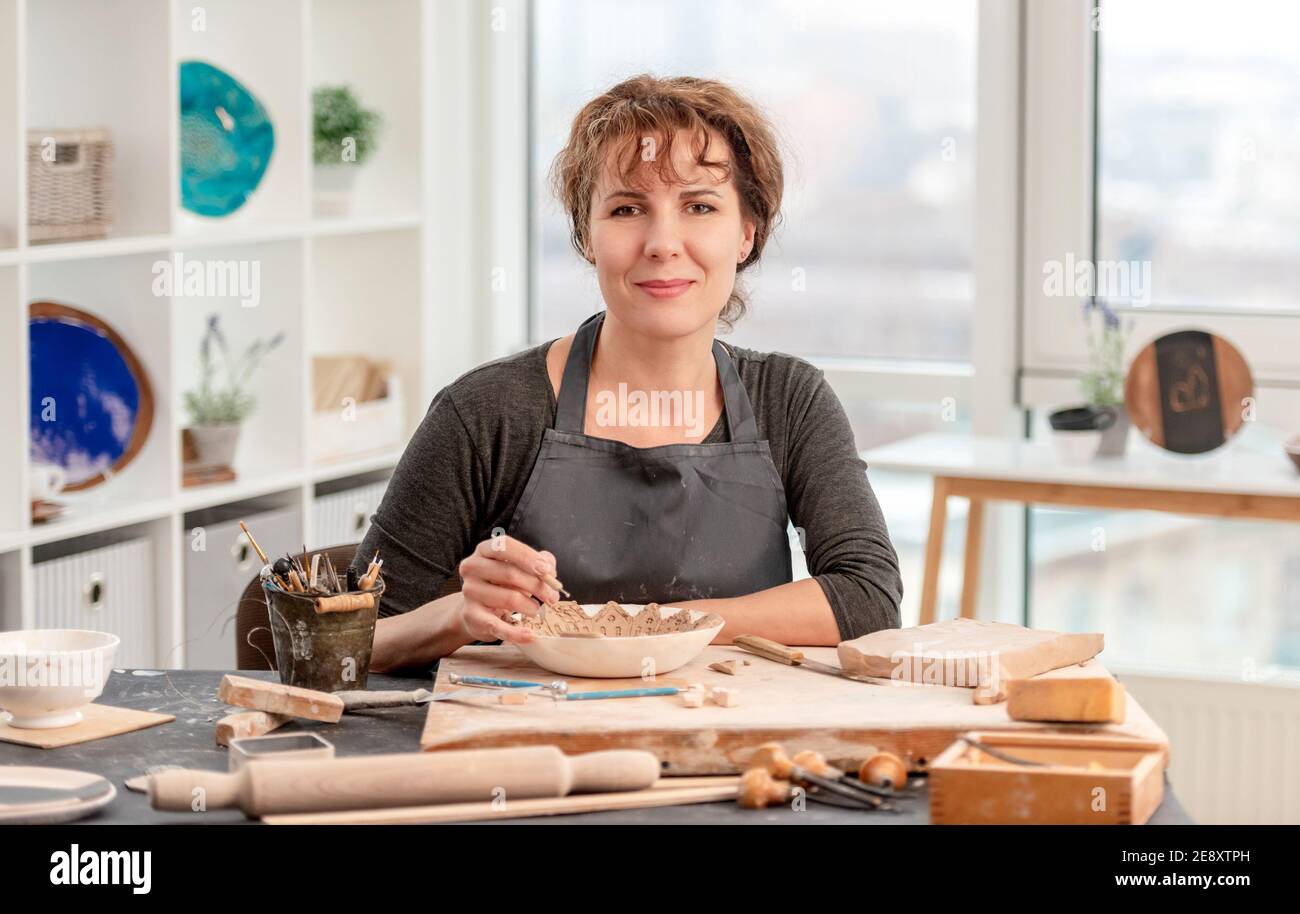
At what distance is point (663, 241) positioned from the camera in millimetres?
1979

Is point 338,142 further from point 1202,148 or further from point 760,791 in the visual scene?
point 760,791

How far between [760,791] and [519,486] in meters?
0.77

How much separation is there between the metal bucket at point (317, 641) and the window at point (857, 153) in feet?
7.30

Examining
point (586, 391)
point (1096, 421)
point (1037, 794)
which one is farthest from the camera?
point (1096, 421)

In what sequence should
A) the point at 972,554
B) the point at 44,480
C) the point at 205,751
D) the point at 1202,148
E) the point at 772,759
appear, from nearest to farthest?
the point at 772,759 → the point at 205,751 → the point at 44,480 → the point at 972,554 → the point at 1202,148

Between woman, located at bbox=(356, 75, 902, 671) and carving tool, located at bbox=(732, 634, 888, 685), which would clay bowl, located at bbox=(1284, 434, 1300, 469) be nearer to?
woman, located at bbox=(356, 75, 902, 671)

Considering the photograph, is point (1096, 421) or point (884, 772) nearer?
point (884, 772)

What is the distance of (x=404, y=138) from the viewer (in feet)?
12.6

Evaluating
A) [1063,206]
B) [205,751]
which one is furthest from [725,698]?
[1063,206]

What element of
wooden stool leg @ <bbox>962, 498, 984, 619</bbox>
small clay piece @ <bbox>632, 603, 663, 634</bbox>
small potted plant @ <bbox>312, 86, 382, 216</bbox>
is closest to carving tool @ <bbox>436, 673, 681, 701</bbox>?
small clay piece @ <bbox>632, 603, 663, 634</bbox>

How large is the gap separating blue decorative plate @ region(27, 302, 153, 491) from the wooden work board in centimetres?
177

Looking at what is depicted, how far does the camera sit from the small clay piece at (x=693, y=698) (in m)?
1.52

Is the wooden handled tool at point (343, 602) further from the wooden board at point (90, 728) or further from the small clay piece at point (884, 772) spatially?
the small clay piece at point (884, 772)
